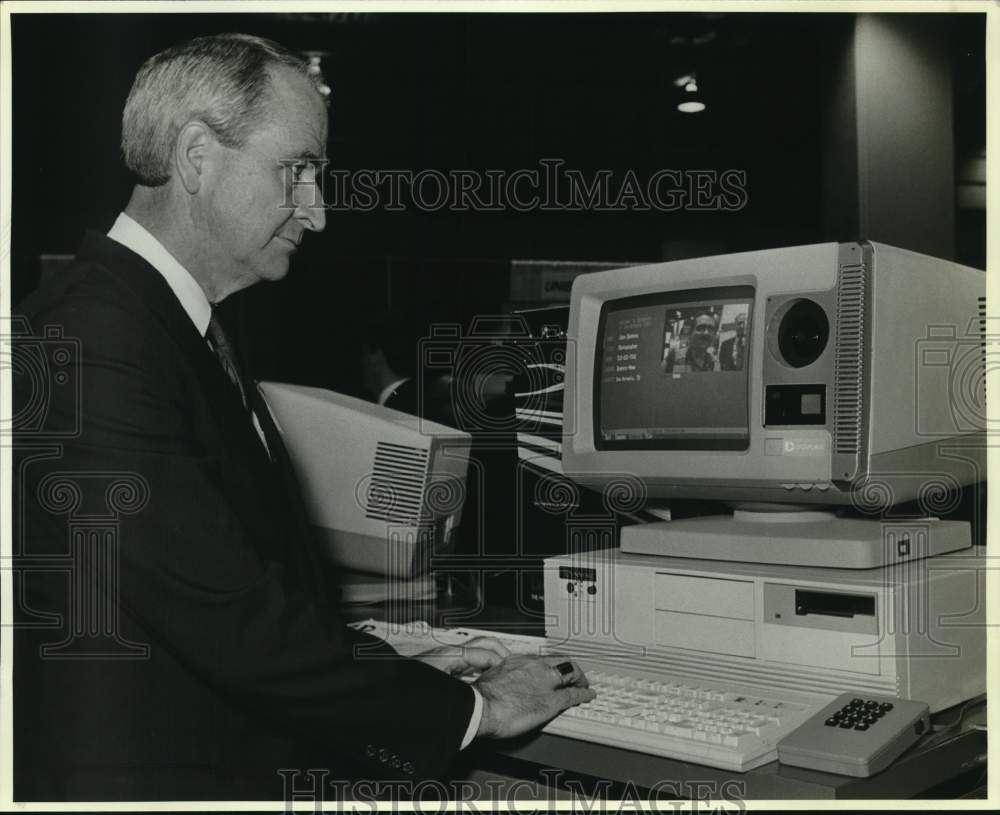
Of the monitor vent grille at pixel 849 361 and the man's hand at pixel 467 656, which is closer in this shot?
the monitor vent grille at pixel 849 361

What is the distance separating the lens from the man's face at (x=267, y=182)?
1401 millimetres

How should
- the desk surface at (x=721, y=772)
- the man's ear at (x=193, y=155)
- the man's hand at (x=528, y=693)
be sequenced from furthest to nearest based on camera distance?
the man's ear at (x=193, y=155) → the man's hand at (x=528, y=693) → the desk surface at (x=721, y=772)

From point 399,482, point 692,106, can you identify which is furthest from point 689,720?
point 692,106

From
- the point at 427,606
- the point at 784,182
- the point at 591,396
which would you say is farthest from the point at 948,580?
the point at 784,182

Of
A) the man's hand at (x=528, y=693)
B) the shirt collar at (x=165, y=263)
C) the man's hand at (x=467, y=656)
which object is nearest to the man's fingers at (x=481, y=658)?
the man's hand at (x=467, y=656)

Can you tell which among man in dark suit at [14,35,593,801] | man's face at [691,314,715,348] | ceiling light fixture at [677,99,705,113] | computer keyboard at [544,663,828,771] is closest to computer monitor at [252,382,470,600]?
man in dark suit at [14,35,593,801]

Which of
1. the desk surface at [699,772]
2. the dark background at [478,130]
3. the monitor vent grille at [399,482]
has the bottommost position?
the desk surface at [699,772]

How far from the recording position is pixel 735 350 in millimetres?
1409

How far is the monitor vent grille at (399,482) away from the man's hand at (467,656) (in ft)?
0.91

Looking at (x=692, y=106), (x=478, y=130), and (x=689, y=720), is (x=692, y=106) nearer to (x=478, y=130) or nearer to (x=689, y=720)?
(x=478, y=130)

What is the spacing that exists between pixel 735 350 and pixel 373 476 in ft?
2.22

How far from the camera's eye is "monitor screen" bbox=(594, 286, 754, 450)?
1412mm

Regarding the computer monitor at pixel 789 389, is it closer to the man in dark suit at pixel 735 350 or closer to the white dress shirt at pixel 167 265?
the man in dark suit at pixel 735 350

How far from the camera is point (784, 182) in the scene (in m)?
3.49
